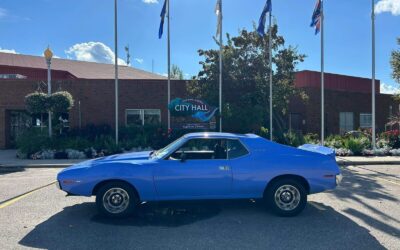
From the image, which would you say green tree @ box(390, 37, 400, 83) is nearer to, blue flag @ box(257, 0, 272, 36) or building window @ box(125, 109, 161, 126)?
blue flag @ box(257, 0, 272, 36)

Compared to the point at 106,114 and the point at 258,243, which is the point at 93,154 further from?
the point at 258,243

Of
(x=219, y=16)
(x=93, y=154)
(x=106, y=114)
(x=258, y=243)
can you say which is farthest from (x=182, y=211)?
(x=106, y=114)

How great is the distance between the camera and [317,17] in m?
17.5

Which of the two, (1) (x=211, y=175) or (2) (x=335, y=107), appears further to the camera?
(2) (x=335, y=107)

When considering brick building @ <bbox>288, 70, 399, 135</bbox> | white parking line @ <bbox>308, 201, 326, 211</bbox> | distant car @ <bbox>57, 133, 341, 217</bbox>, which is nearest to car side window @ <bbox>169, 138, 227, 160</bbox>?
distant car @ <bbox>57, 133, 341, 217</bbox>

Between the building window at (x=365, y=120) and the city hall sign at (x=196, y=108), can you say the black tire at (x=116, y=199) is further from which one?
the building window at (x=365, y=120)

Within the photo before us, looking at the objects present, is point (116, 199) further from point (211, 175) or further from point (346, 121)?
point (346, 121)

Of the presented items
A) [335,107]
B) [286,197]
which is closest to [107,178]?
[286,197]

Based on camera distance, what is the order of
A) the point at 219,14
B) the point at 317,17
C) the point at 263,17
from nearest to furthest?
the point at 317,17
the point at 263,17
the point at 219,14

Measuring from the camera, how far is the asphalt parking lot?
489 cm

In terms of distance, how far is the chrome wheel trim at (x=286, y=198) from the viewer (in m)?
6.18

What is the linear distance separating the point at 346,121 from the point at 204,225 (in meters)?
25.0

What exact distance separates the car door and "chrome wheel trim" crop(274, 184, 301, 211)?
0.85 meters

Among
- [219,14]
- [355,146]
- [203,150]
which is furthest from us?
[219,14]
